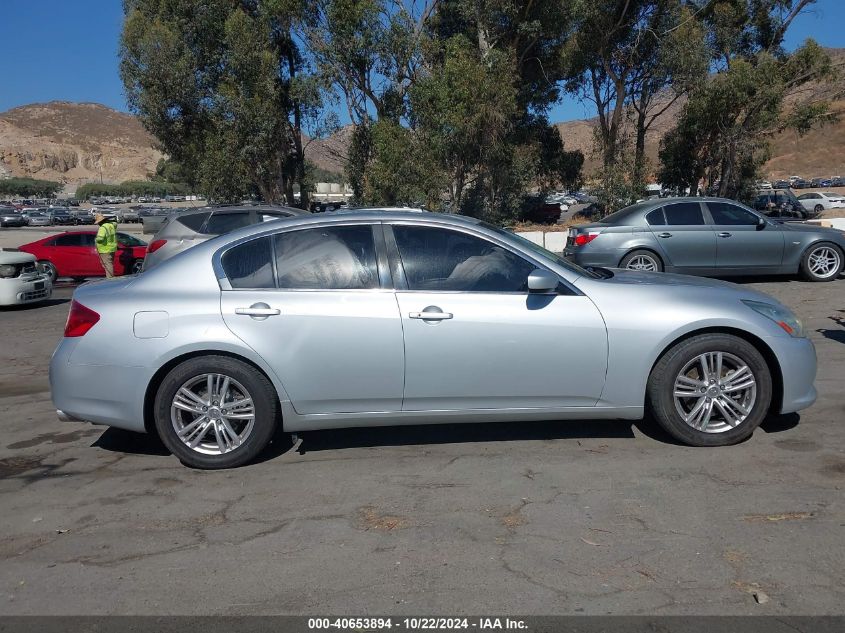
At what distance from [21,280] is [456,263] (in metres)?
11.4

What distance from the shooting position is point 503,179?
2661cm

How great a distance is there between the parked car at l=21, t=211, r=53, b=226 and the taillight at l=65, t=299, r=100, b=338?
210 ft

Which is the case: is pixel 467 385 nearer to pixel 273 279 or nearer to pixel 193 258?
pixel 273 279

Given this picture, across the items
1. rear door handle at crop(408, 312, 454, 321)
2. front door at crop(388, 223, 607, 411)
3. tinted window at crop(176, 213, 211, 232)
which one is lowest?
front door at crop(388, 223, 607, 411)

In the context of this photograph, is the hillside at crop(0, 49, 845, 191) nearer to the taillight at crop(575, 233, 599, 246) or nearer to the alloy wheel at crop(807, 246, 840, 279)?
the alloy wheel at crop(807, 246, 840, 279)

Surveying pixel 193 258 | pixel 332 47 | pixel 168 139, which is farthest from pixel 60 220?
pixel 193 258

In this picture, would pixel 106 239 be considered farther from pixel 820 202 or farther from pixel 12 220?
pixel 12 220

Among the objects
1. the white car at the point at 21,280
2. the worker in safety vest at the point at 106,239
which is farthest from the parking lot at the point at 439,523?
the worker in safety vest at the point at 106,239

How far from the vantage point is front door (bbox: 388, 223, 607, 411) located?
495 centimetres

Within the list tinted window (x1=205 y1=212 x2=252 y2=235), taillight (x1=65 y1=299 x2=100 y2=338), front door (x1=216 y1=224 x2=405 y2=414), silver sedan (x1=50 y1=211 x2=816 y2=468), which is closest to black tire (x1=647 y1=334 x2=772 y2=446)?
silver sedan (x1=50 y1=211 x2=816 y2=468)

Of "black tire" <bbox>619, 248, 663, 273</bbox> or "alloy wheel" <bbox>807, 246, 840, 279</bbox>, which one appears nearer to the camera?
"black tire" <bbox>619, 248, 663, 273</bbox>

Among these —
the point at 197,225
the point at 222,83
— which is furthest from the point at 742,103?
the point at 197,225

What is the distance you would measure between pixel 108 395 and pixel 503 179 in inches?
894

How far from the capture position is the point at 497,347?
4.95 metres
